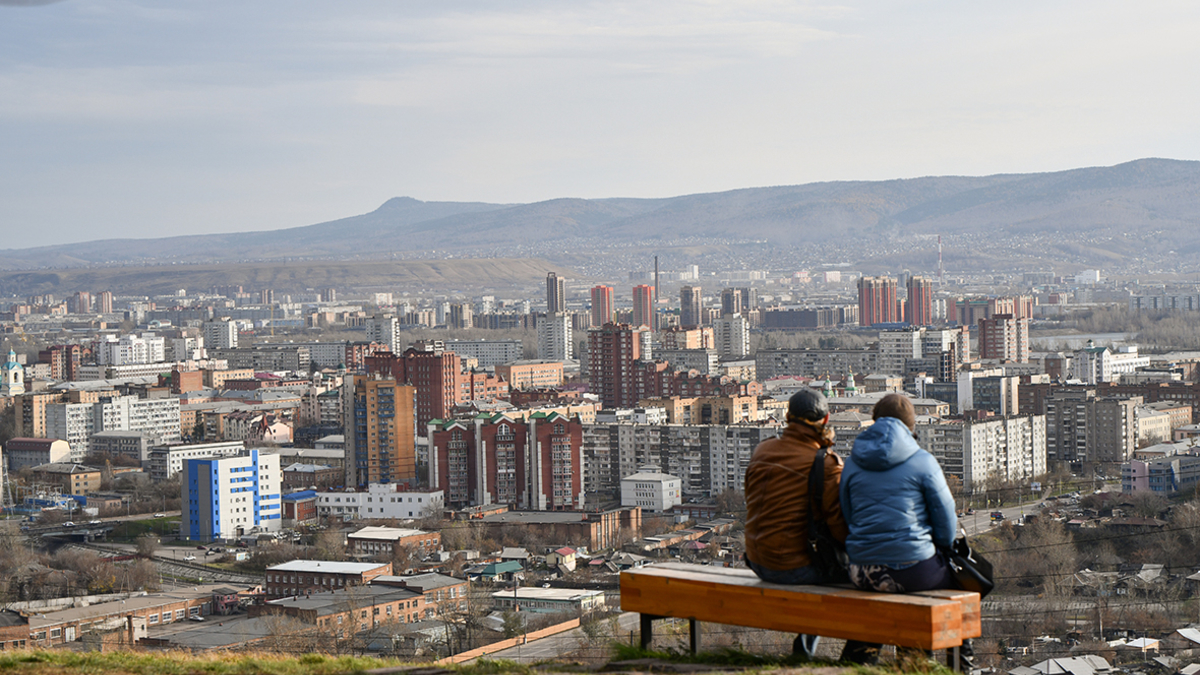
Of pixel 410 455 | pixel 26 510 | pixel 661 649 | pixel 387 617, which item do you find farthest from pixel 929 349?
pixel 661 649

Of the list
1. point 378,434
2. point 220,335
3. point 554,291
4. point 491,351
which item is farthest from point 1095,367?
point 220,335

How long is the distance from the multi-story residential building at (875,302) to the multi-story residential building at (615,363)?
2366 cm

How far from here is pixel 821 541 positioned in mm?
2506

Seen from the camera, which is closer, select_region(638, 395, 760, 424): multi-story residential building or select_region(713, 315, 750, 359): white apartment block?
select_region(638, 395, 760, 424): multi-story residential building

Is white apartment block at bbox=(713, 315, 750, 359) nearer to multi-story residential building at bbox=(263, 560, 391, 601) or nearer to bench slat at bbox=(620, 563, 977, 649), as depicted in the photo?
multi-story residential building at bbox=(263, 560, 391, 601)

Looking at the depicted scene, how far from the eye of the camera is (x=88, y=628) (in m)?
9.68

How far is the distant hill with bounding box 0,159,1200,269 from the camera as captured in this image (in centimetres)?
10138

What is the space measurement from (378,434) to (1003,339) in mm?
17604

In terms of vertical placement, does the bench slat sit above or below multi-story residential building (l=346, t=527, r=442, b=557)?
above

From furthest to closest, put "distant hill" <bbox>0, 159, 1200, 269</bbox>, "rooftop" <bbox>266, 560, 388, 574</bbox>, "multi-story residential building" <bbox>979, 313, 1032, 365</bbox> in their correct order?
"distant hill" <bbox>0, 159, 1200, 269</bbox>
"multi-story residential building" <bbox>979, 313, 1032, 365</bbox>
"rooftop" <bbox>266, 560, 388, 574</bbox>

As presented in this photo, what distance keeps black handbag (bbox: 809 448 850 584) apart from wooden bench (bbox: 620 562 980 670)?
0.03m

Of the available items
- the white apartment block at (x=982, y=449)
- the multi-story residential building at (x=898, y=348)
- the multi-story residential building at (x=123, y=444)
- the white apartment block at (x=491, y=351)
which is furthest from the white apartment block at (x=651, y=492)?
the white apartment block at (x=491, y=351)

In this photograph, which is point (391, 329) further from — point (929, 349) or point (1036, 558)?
point (1036, 558)

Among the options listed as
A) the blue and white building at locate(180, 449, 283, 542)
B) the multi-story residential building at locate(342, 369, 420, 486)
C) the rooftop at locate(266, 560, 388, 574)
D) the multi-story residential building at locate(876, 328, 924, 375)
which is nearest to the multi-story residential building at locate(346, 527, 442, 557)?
the rooftop at locate(266, 560, 388, 574)
